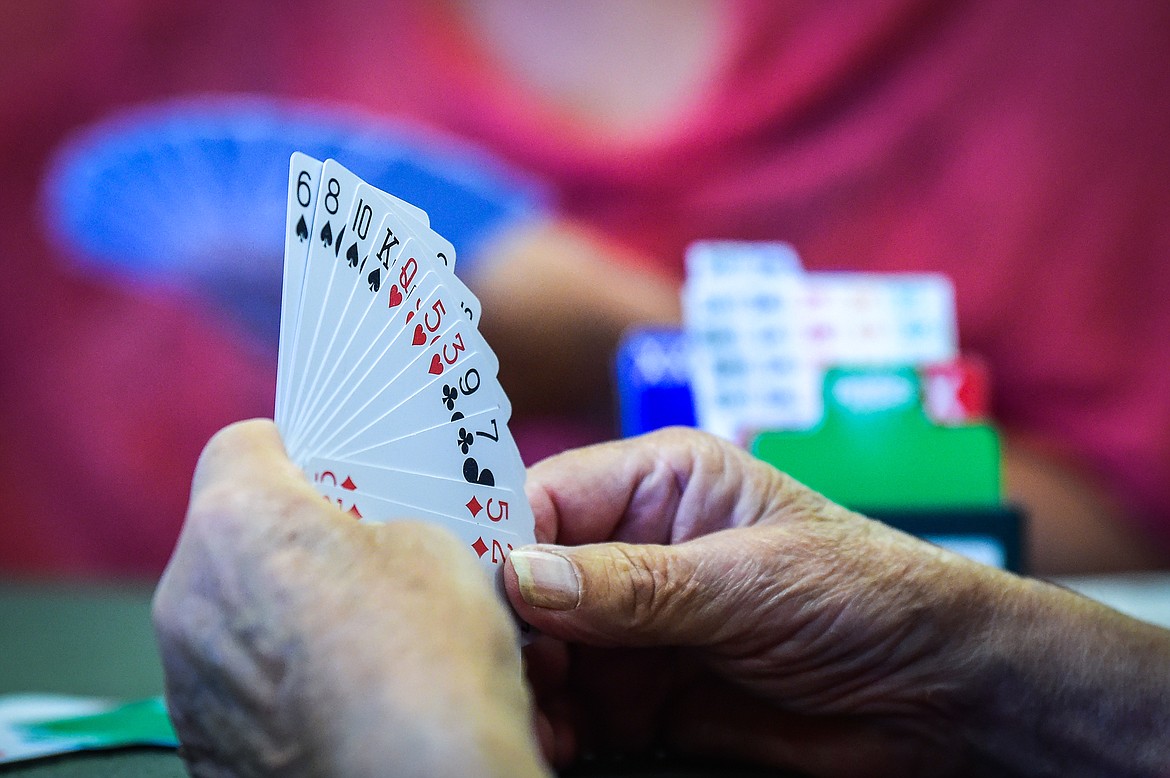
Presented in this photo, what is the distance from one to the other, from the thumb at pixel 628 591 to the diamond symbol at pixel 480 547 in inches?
0.9

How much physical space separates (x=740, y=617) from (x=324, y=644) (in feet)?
1.34

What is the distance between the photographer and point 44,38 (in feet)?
8.71

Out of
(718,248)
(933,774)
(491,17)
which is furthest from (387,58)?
(933,774)

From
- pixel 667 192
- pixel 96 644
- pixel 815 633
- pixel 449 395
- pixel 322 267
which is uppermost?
pixel 667 192

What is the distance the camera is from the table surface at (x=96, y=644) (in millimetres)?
846

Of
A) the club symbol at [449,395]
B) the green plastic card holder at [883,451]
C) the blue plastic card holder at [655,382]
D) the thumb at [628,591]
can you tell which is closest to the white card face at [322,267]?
the club symbol at [449,395]

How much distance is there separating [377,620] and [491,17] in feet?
Result: 7.99

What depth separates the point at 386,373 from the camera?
756 millimetres

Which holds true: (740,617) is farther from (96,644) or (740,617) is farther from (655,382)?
(655,382)

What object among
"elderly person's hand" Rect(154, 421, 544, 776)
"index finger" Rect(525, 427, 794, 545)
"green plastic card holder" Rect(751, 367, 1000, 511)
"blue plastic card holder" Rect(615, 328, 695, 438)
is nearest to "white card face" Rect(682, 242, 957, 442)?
"blue plastic card holder" Rect(615, 328, 695, 438)

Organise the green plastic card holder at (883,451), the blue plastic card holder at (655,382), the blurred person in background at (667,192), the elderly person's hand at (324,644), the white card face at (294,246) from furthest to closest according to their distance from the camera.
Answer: the blurred person in background at (667,192)
the blue plastic card holder at (655,382)
the green plastic card holder at (883,451)
the white card face at (294,246)
the elderly person's hand at (324,644)

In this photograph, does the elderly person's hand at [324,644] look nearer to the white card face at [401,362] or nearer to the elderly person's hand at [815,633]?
the white card face at [401,362]

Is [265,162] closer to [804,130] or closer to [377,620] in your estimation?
[804,130]

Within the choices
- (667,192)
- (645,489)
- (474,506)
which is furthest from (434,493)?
(667,192)
